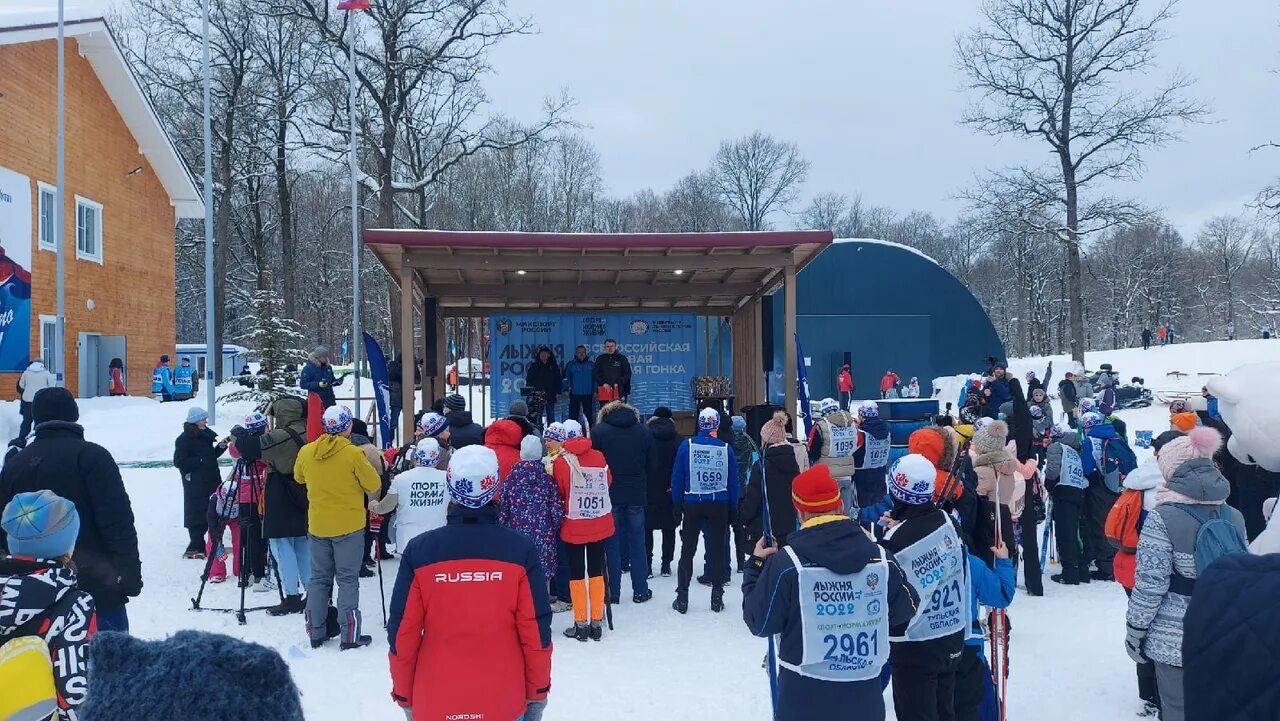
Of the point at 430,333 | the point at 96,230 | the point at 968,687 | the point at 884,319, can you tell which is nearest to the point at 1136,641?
the point at 968,687

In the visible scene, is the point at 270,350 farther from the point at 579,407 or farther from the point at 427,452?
the point at 427,452

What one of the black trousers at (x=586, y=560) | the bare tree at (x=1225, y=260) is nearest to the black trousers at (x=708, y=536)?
the black trousers at (x=586, y=560)

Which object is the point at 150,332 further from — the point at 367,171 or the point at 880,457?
the point at 880,457

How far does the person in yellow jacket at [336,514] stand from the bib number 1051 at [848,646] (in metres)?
4.45

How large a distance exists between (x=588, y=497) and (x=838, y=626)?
4191 mm

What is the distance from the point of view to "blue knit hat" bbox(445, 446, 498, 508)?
355cm

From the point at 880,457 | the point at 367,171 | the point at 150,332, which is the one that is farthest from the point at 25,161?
the point at 880,457

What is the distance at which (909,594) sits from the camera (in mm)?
3881

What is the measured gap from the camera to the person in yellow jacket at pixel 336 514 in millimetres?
6992

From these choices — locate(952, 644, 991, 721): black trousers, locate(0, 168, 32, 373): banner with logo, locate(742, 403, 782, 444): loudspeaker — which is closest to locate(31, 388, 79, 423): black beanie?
locate(952, 644, 991, 721): black trousers

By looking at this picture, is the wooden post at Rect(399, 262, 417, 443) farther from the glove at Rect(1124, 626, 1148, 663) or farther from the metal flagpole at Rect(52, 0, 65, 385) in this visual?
the metal flagpole at Rect(52, 0, 65, 385)

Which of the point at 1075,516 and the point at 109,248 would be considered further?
the point at 109,248

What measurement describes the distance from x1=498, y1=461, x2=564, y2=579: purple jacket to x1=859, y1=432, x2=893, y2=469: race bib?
173 inches

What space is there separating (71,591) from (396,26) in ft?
96.1
